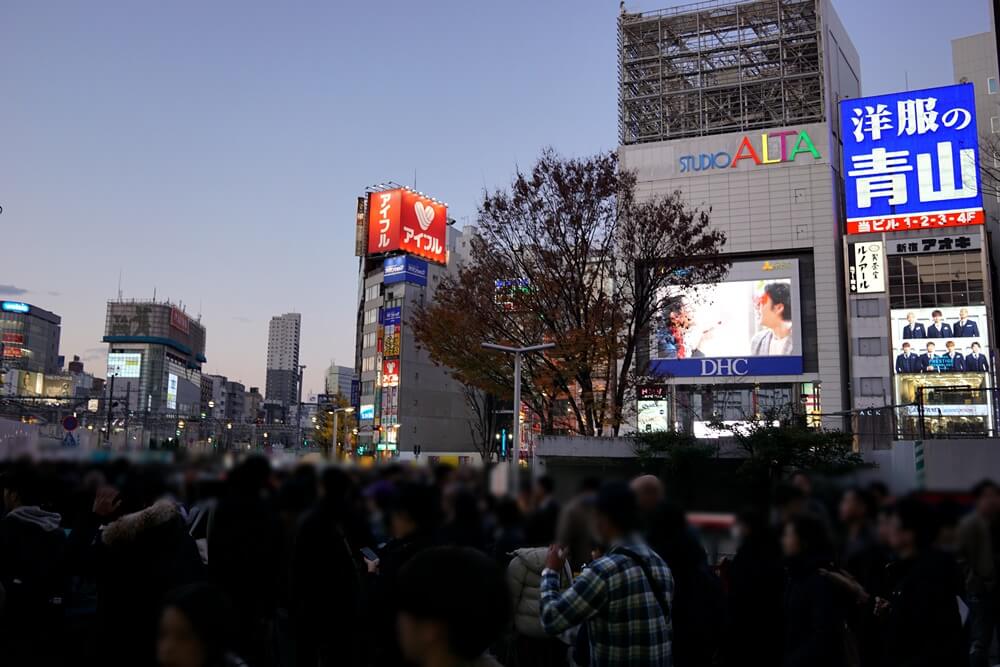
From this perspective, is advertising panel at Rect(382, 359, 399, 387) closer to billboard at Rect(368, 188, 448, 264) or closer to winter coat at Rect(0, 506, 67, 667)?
billboard at Rect(368, 188, 448, 264)

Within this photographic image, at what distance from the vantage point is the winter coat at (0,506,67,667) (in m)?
4.73

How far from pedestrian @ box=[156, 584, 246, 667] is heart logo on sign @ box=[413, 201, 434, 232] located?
72405mm

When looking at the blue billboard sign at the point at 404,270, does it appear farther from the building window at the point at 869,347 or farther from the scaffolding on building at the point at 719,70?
the building window at the point at 869,347

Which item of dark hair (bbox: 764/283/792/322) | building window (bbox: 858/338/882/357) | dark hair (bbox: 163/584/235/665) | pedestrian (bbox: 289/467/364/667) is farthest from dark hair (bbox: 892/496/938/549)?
dark hair (bbox: 764/283/792/322)

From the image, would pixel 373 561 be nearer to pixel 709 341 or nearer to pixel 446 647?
pixel 446 647

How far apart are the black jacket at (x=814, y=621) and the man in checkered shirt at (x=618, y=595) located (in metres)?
0.71

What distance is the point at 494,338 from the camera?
18.5m

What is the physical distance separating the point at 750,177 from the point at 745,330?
10864 mm

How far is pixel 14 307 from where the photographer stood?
121375 millimetres

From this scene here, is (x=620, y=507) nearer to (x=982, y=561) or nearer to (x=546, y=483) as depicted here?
(x=546, y=483)

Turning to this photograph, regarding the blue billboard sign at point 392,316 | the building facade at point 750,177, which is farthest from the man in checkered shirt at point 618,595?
the blue billboard sign at point 392,316

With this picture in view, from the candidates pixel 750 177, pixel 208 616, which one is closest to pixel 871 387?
pixel 750 177

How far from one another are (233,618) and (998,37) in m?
13.9

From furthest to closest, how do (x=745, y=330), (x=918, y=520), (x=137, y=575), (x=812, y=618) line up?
(x=745, y=330)
(x=137, y=575)
(x=812, y=618)
(x=918, y=520)
